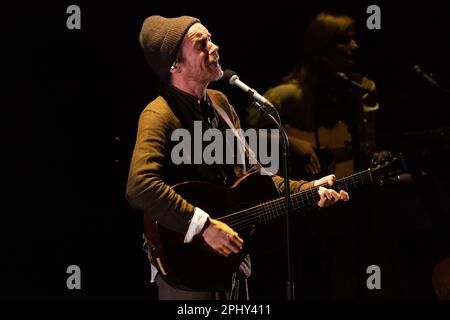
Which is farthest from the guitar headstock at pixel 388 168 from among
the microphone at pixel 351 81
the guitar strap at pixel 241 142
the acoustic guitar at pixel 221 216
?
the microphone at pixel 351 81

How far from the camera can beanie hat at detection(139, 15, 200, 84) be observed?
382 centimetres

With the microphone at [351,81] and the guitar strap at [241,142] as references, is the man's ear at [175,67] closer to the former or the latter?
the guitar strap at [241,142]

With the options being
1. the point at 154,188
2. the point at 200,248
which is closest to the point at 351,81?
the point at 200,248

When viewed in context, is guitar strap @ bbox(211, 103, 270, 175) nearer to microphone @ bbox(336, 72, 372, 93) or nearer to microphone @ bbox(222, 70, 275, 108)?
microphone @ bbox(222, 70, 275, 108)

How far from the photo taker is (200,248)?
3705 mm

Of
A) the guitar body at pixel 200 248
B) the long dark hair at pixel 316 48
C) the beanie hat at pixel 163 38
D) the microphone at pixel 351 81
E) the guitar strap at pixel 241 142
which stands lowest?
the guitar body at pixel 200 248

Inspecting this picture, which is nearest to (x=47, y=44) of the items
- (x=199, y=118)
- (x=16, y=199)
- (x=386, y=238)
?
(x=16, y=199)

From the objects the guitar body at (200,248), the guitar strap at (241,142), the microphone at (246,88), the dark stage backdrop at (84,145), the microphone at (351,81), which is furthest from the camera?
the microphone at (351,81)

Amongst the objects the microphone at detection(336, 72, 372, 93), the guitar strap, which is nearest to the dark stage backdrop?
the microphone at detection(336, 72, 372, 93)

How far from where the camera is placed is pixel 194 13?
502 centimetres

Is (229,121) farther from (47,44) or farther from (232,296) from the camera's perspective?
(47,44)

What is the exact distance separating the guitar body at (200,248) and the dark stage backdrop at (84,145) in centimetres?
96

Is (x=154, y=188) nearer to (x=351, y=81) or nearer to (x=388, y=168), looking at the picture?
(x=388, y=168)

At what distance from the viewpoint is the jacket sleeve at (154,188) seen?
352 centimetres
